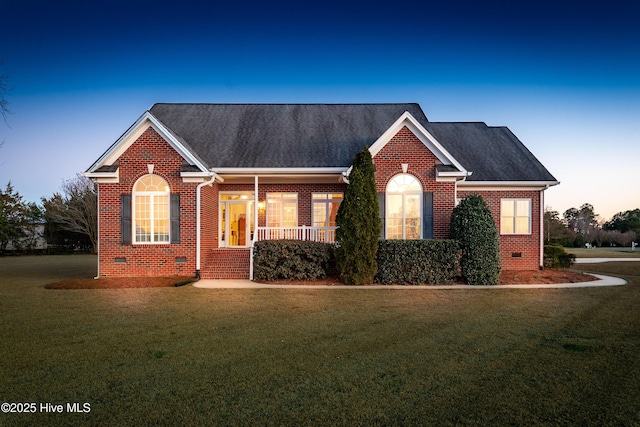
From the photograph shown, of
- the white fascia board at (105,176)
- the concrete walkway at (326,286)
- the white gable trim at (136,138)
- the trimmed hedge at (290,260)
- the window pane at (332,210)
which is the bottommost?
the concrete walkway at (326,286)

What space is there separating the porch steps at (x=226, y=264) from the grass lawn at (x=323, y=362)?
14.5ft

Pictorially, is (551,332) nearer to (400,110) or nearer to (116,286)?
(116,286)

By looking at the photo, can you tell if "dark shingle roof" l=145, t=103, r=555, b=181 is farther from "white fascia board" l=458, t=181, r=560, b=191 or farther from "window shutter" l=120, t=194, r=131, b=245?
"window shutter" l=120, t=194, r=131, b=245

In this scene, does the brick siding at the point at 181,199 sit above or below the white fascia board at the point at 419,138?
below

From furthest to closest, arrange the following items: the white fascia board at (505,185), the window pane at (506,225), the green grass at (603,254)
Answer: the green grass at (603,254), the window pane at (506,225), the white fascia board at (505,185)

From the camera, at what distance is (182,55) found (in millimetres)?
17531

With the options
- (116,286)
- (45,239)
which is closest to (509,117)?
(116,286)

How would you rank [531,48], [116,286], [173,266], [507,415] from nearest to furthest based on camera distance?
[507,415] < [116,286] < [173,266] < [531,48]

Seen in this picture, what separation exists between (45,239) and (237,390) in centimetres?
3931

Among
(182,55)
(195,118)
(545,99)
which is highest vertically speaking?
(182,55)

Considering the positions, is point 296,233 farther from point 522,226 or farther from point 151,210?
point 522,226

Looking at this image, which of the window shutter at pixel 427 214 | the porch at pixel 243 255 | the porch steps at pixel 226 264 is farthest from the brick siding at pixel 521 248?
the porch steps at pixel 226 264

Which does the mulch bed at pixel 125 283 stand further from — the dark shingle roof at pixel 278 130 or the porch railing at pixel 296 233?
the dark shingle roof at pixel 278 130

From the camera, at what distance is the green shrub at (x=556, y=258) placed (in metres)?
16.1
